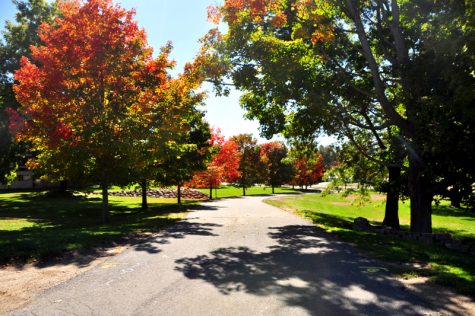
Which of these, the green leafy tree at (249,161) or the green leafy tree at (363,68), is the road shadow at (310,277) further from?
the green leafy tree at (249,161)

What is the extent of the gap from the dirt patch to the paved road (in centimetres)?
27

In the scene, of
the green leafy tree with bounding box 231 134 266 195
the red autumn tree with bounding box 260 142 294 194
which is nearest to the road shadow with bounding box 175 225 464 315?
the green leafy tree with bounding box 231 134 266 195

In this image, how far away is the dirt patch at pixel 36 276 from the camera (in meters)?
5.93

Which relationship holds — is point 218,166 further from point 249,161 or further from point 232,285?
point 232,285

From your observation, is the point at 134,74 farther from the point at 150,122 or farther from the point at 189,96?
the point at 189,96

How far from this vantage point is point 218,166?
→ 4153 centimetres

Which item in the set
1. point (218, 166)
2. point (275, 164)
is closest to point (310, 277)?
point (218, 166)

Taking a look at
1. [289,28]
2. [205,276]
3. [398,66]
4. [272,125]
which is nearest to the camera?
[205,276]

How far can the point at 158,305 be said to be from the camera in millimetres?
5559

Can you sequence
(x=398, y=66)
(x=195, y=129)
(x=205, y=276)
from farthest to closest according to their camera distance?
(x=195, y=129) < (x=398, y=66) < (x=205, y=276)

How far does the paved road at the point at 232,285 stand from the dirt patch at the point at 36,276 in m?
0.27

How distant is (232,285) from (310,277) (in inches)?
62.3

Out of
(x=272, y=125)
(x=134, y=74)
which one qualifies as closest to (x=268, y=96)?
(x=272, y=125)

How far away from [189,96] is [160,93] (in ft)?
9.35
